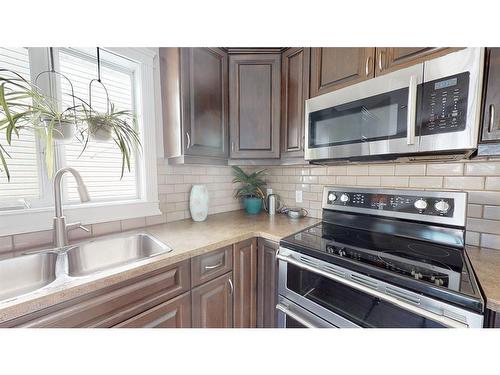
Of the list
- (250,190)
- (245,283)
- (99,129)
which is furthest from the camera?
(250,190)

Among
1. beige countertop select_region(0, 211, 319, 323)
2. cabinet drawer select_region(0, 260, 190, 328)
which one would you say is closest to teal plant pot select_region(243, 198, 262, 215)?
beige countertop select_region(0, 211, 319, 323)

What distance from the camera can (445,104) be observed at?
31.5 inches

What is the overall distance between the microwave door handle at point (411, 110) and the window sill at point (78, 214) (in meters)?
1.55

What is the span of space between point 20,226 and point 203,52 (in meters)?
1.43

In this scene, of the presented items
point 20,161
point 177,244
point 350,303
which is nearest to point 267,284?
point 350,303

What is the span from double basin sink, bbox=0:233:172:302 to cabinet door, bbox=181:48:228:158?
0.66m

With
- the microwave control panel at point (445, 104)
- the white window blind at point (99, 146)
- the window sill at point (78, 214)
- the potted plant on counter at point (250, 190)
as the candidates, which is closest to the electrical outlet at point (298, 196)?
the potted plant on counter at point (250, 190)

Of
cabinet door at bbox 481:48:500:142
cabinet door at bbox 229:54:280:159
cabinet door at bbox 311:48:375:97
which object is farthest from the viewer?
cabinet door at bbox 229:54:280:159

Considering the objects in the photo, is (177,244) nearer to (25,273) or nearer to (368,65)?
(25,273)

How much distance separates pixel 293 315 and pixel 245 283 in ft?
1.10

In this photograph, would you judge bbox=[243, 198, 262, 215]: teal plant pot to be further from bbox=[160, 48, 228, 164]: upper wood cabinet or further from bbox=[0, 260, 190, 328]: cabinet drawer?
bbox=[0, 260, 190, 328]: cabinet drawer

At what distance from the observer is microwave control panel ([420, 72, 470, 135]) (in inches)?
30.2

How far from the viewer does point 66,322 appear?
25.4 inches
